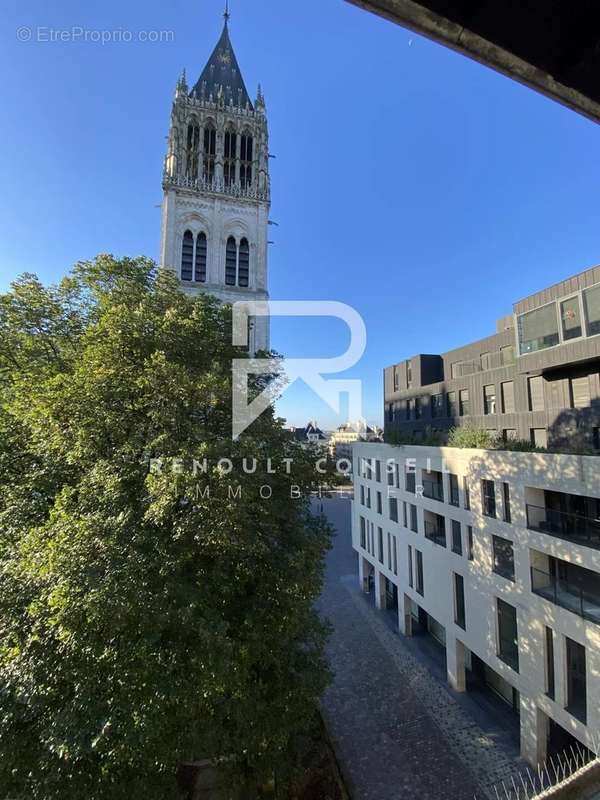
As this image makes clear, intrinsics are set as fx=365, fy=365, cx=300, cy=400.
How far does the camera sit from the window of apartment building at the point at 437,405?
25047 mm

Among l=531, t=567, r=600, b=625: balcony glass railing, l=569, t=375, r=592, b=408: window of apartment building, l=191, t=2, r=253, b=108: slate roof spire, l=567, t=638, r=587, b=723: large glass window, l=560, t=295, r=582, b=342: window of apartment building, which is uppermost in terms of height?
l=191, t=2, r=253, b=108: slate roof spire

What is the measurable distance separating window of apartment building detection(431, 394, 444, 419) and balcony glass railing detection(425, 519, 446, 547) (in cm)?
Answer: 1019

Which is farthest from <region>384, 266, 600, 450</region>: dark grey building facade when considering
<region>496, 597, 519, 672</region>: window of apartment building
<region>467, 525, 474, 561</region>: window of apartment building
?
<region>496, 597, 519, 672</region>: window of apartment building

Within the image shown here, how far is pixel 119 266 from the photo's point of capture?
11141mm

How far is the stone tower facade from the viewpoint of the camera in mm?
30828

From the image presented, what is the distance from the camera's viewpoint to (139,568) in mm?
5891

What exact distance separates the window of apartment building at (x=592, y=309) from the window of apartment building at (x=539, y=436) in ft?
18.4

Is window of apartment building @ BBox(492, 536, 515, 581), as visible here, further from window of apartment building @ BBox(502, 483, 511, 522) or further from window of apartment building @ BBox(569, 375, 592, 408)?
window of apartment building @ BBox(569, 375, 592, 408)

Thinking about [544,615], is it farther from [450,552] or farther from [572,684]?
[450,552]

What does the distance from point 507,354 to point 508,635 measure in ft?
49.9

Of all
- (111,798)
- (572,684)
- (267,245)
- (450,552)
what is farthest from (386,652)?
(267,245)

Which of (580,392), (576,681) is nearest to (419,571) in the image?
(576,681)

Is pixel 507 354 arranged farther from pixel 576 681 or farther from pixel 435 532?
pixel 576 681

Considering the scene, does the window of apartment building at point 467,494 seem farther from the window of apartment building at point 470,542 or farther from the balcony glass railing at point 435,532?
the balcony glass railing at point 435,532
